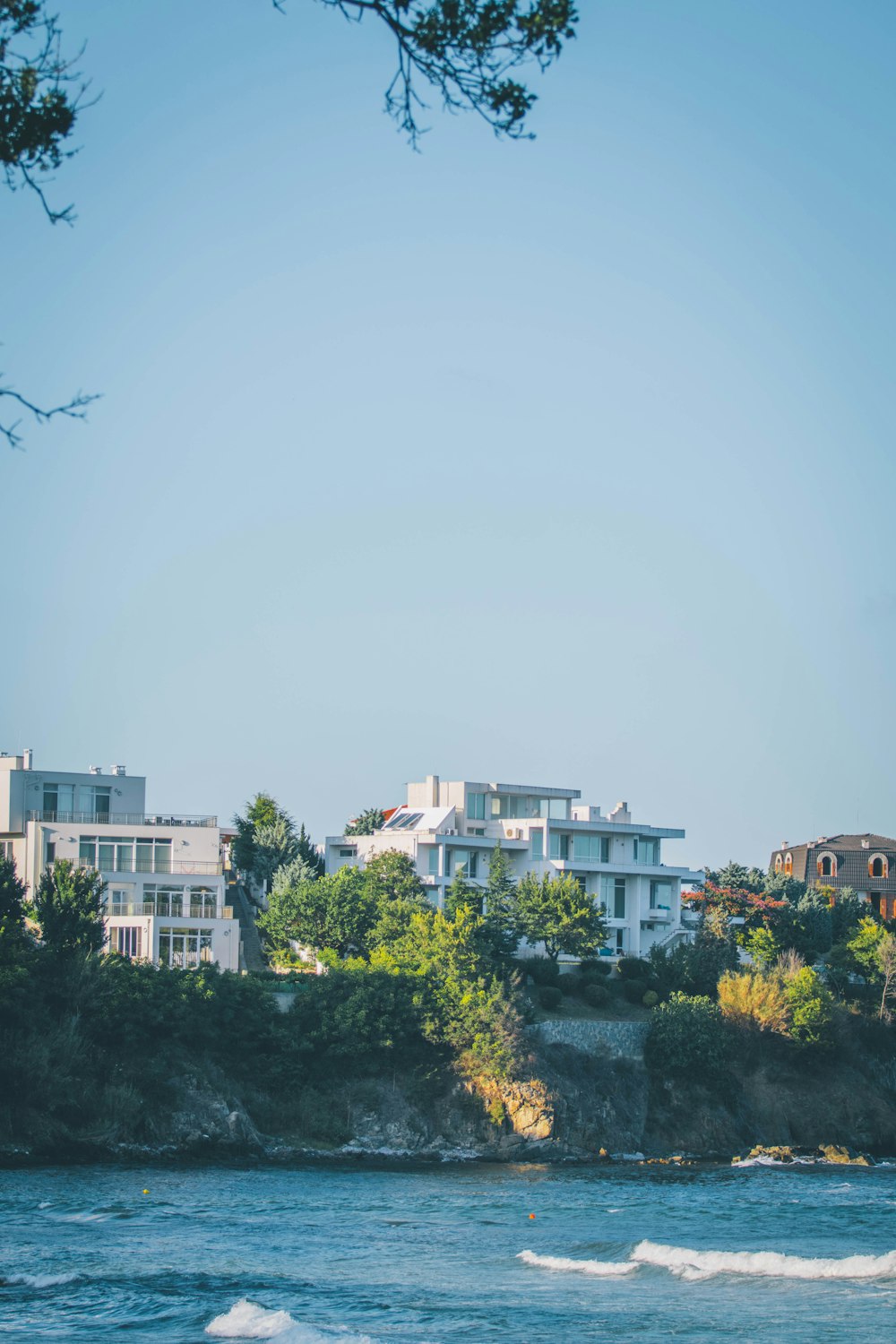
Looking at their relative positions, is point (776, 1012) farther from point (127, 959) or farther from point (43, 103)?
point (43, 103)

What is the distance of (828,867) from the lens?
13238cm

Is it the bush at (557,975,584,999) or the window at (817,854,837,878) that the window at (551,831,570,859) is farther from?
the window at (817,854,837,878)

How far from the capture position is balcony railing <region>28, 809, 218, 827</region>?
8544 centimetres

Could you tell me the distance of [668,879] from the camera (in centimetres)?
10212

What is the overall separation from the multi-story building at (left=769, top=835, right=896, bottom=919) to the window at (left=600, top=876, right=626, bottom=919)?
34.6 m

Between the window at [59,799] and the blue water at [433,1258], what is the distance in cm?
2892

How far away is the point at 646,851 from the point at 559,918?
1508 cm

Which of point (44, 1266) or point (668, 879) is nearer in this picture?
point (44, 1266)

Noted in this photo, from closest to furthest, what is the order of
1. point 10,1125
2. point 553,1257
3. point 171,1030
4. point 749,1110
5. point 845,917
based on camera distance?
point 553,1257
point 10,1125
point 171,1030
point 749,1110
point 845,917

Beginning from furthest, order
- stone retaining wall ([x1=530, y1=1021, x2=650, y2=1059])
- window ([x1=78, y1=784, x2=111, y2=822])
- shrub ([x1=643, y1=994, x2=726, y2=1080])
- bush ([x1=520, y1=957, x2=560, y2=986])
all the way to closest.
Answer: window ([x1=78, y1=784, x2=111, y2=822]), bush ([x1=520, y1=957, x2=560, y2=986]), shrub ([x1=643, y1=994, x2=726, y2=1080]), stone retaining wall ([x1=530, y1=1021, x2=650, y2=1059])

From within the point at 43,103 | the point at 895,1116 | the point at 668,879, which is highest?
the point at 43,103

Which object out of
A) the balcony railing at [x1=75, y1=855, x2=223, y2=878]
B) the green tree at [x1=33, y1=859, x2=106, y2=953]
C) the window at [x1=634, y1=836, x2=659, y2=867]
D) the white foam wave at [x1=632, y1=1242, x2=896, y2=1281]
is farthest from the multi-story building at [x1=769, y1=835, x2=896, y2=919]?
the white foam wave at [x1=632, y1=1242, x2=896, y2=1281]

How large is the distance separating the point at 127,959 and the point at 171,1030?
4.38 metres

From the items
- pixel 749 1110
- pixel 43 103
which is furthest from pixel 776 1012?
pixel 43 103
